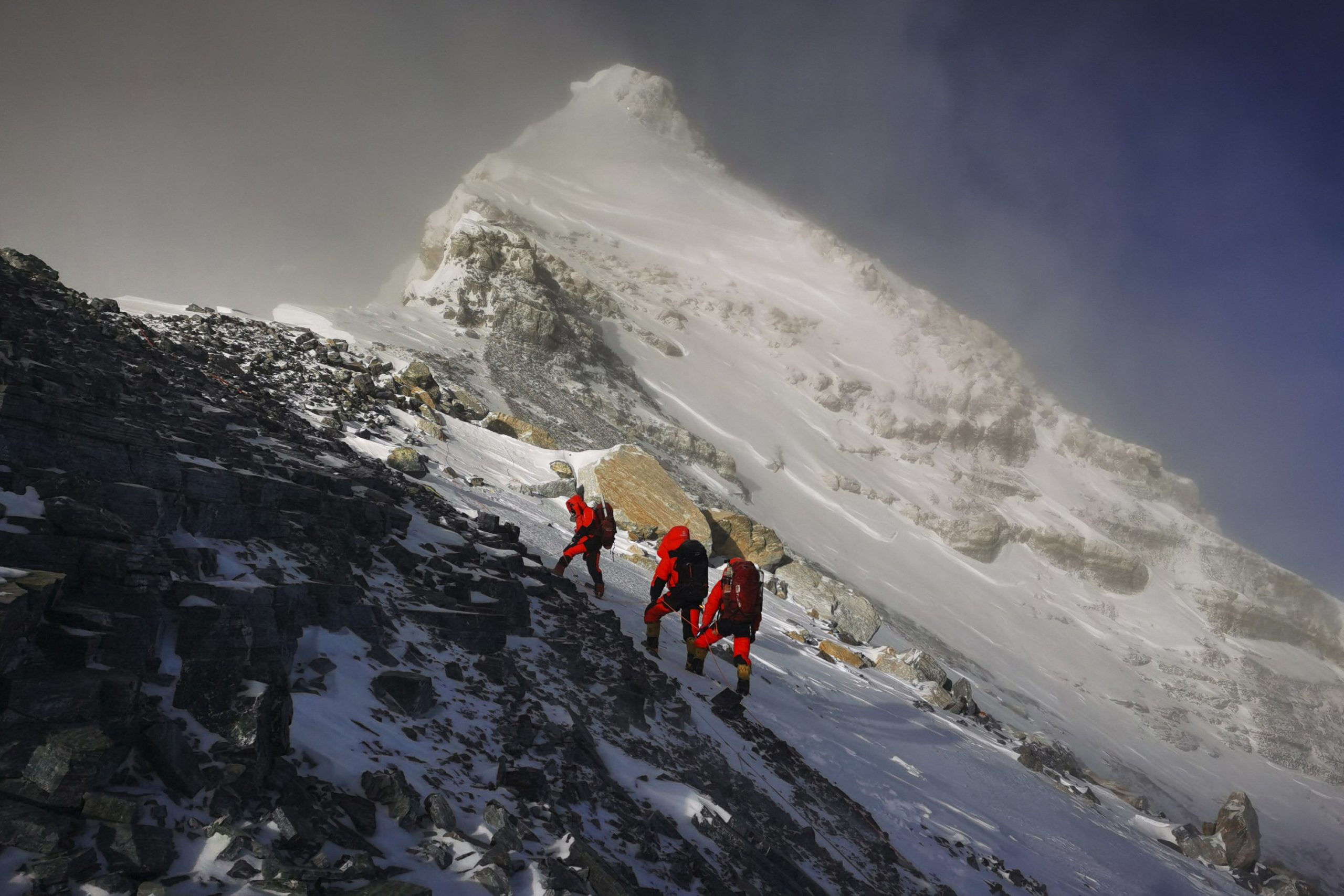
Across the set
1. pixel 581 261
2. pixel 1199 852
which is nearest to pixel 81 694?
pixel 1199 852

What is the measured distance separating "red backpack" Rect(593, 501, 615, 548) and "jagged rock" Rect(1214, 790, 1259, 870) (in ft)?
53.4

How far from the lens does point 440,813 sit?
3223 millimetres

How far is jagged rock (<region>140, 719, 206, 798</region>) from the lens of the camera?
8.43ft

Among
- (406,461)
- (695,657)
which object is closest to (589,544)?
(695,657)

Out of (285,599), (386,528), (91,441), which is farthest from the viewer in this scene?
(386,528)

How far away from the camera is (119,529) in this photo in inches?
133

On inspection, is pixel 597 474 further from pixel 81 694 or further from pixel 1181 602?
pixel 1181 602

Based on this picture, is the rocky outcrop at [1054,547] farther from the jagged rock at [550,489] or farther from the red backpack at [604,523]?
the red backpack at [604,523]

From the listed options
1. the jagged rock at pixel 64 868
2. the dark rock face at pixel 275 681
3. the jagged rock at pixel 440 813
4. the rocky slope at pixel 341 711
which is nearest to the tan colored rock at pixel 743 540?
the rocky slope at pixel 341 711

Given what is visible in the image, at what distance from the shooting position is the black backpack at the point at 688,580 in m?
7.93

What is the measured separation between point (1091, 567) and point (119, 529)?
61.9 m

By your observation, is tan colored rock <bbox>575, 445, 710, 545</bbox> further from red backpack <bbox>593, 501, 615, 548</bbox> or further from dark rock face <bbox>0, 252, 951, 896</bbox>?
dark rock face <bbox>0, 252, 951, 896</bbox>

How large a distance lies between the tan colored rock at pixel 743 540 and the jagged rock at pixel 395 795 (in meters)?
14.6

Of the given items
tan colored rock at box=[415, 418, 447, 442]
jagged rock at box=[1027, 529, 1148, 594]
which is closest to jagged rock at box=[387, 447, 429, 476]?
tan colored rock at box=[415, 418, 447, 442]
